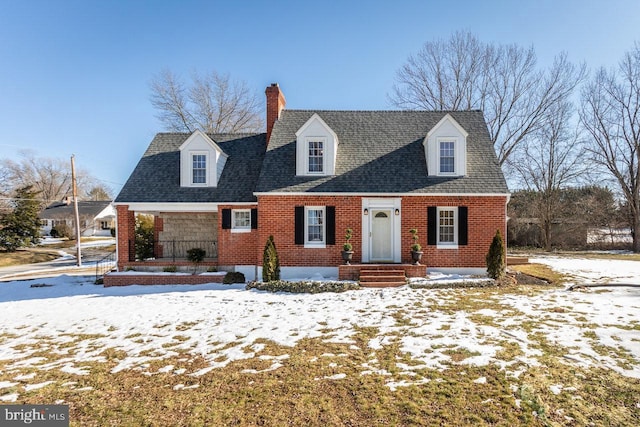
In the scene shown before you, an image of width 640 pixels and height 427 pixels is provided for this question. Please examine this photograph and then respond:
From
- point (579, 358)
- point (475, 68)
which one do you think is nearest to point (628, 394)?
point (579, 358)

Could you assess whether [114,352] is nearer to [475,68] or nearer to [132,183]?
[132,183]

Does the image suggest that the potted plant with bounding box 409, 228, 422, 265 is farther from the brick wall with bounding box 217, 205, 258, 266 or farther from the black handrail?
the black handrail

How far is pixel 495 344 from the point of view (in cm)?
614

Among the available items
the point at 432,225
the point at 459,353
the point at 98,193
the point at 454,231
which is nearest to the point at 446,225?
the point at 454,231

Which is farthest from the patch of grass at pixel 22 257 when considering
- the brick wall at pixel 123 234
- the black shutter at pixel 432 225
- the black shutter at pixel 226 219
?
the black shutter at pixel 432 225

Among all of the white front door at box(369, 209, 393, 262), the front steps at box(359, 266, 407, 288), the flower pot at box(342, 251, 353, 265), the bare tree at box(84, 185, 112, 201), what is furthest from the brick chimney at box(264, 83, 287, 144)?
the bare tree at box(84, 185, 112, 201)

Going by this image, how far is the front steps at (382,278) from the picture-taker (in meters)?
11.8

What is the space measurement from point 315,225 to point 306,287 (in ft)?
9.64

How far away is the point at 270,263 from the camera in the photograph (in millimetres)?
12477

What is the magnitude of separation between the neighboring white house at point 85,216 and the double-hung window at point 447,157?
1691 inches

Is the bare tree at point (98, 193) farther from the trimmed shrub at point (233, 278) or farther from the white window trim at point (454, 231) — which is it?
the white window trim at point (454, 231)

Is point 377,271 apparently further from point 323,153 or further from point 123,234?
point 123,234

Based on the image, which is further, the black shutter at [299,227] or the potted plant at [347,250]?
the black shutter at [299,227]

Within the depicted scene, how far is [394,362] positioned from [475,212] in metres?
9.50
